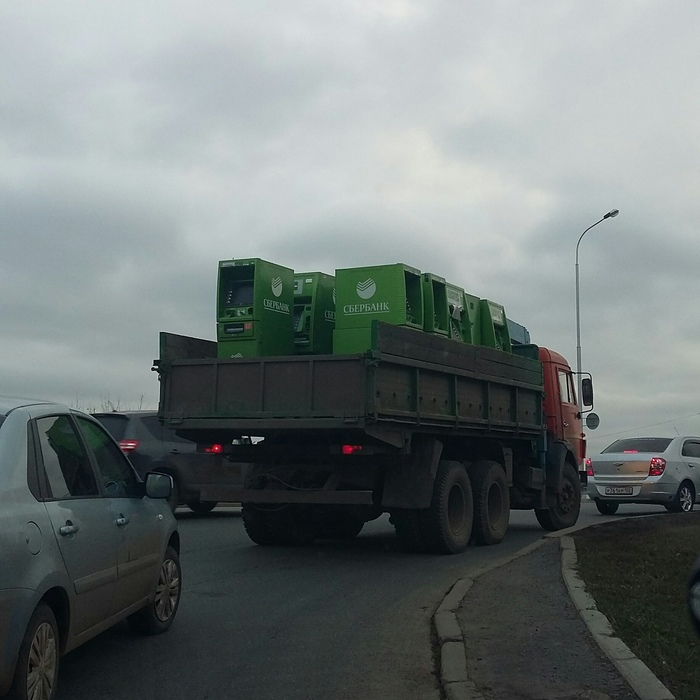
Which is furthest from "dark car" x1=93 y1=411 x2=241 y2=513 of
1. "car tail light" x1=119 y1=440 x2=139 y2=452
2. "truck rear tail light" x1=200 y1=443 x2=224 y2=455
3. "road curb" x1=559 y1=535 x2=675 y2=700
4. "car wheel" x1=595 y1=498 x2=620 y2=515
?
"car wheel" x1=595 y1=498 x2=620 y2=515

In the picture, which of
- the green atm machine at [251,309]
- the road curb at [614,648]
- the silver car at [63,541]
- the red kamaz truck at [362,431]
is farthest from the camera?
the green atm machine at [251,309]

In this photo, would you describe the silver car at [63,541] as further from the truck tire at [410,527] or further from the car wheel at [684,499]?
the car wheel at [684,499]

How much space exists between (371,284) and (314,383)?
1.72 meters

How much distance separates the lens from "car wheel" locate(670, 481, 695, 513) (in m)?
19.1

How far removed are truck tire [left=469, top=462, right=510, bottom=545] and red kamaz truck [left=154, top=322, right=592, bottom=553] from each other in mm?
18

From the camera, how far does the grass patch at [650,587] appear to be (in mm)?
5739

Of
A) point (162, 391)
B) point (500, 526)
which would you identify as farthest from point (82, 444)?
point (500, 526)

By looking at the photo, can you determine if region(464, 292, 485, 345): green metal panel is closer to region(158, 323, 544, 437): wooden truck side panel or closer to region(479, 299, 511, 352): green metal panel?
region(479, 299, 511, 352): green metal panel

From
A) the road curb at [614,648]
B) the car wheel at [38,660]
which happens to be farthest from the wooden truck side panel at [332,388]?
the car wheel at [38,660]

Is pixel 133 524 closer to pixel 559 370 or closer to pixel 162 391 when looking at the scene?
pixel 162 391

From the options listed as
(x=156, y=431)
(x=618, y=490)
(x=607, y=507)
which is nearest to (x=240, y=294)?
(x=156, y=431)

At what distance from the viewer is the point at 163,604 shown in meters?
6.85

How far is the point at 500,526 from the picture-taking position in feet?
43.4

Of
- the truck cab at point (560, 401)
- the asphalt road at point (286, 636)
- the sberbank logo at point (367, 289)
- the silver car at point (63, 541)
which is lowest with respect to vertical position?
the asphalt road at point (286, 636)
